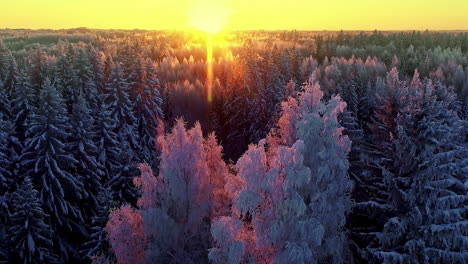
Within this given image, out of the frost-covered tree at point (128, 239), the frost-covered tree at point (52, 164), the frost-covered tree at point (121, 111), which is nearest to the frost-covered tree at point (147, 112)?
the frost-covered tree at point (121, 111)

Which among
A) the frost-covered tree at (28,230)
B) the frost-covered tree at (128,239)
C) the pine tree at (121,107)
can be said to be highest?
the pine tree at (121,107)

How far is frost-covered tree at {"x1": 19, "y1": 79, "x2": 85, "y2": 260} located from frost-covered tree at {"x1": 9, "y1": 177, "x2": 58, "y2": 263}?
285 centimetres

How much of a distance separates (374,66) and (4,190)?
71.6 meters

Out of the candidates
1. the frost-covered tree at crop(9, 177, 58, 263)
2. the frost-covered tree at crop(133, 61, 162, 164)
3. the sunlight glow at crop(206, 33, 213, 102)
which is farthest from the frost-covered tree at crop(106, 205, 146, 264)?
the sunlight glow at crop(206, 33, 213, 102)

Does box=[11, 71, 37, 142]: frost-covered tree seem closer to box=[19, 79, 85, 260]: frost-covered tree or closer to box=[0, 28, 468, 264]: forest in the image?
box=[0, 28, 468, 264]: forest

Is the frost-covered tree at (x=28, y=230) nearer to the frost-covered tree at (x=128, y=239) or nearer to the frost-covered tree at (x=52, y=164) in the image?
the frost-covered tree at (x=52, y=164)

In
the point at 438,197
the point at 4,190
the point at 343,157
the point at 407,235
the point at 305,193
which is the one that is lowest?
the point at 4,190

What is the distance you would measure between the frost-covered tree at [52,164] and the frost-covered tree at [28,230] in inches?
112

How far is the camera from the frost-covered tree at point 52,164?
115 ft

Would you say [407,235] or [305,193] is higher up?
[305,193]

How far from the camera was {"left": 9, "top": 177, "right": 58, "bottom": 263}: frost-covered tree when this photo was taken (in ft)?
102

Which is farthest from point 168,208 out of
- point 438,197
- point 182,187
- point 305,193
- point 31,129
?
point 31,129

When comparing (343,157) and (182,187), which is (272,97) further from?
(343,157)

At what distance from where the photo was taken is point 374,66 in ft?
297
